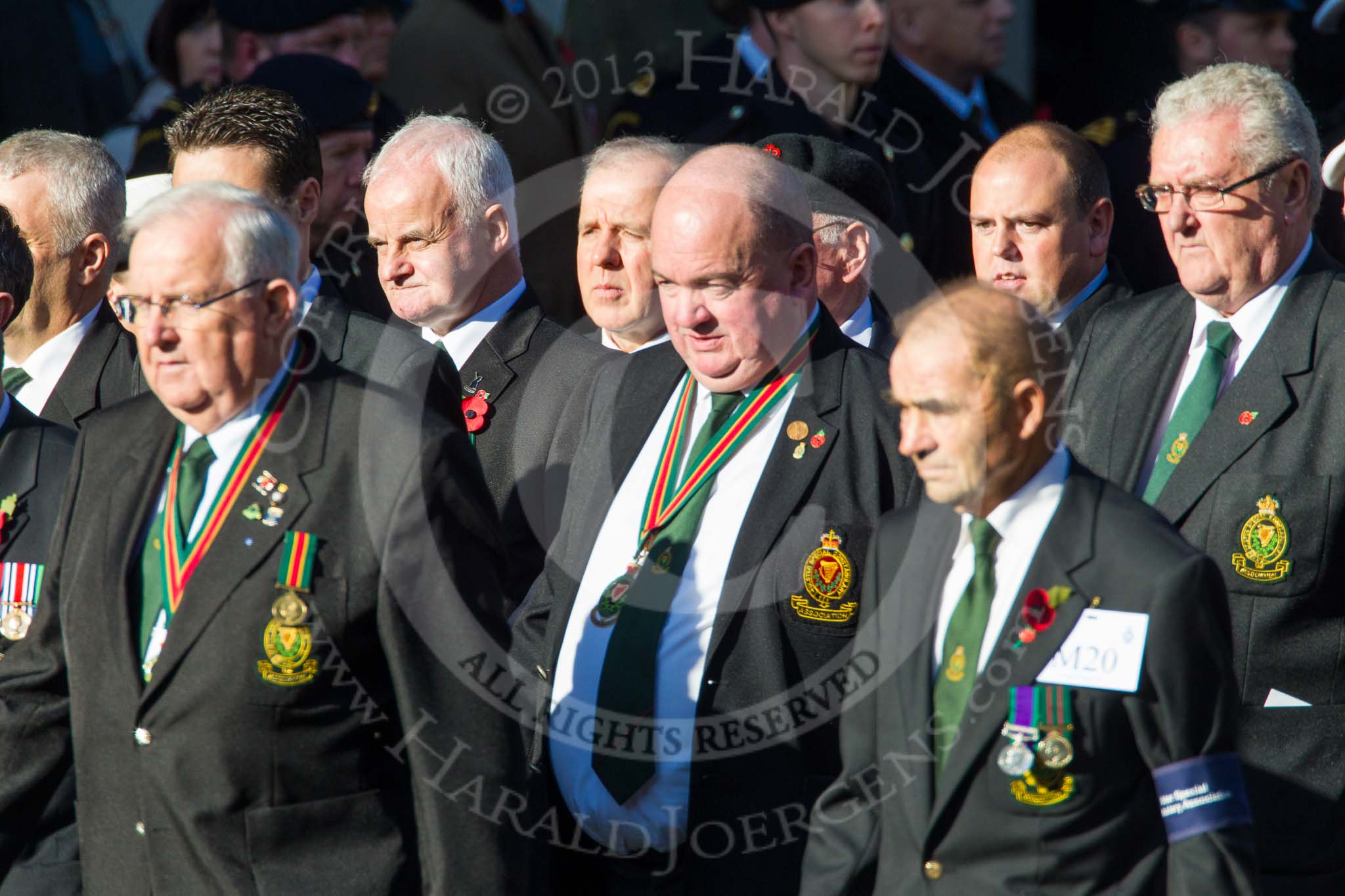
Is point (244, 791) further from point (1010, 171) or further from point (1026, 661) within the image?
point (1010, 171)

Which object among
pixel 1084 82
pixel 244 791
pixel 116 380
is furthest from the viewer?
pixel 1084 82

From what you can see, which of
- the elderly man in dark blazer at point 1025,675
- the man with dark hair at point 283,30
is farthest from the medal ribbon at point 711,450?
the man with dark hair at point 283,30

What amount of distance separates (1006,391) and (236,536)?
1578 mm

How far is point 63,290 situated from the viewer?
18.1 ft

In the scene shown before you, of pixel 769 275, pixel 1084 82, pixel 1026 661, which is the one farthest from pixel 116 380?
pixel 1084 82

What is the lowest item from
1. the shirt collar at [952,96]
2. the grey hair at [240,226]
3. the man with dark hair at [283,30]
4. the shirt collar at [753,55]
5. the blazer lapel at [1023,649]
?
the blazer lapel at [1023,649]

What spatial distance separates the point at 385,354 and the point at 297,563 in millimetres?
1230

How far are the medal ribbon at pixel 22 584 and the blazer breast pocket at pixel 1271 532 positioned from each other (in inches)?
113

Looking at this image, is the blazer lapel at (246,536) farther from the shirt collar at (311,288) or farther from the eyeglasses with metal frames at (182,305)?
the shirt collar at (311,288)

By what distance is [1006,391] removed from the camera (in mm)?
3457

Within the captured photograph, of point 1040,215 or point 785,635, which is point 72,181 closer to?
point 785,635

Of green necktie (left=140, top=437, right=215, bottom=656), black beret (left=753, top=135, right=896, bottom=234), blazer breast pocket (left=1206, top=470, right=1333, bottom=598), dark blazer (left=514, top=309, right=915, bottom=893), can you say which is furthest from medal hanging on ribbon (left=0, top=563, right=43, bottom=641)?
blazer breast pocket (left=1206, top=470, right=1333, bottom=598)

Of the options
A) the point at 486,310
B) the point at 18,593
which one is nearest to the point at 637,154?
the point at 486,310

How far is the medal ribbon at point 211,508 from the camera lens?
146 inches
